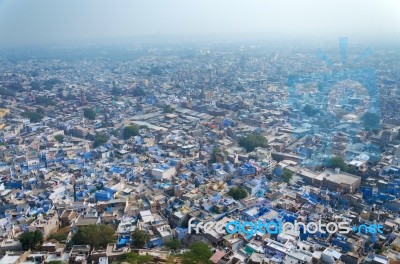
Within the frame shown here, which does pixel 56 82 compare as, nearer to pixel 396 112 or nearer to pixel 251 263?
pixel 396 112

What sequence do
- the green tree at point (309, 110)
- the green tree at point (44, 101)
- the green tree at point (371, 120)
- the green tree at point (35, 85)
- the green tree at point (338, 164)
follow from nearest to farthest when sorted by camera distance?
1. the green tree at point (338, 164)
2. the green tree at point (371, 120)
3. the green tree at point (309, 110)
4. the green tree at point (44, 101)
5. the green tree at point (35, 85)

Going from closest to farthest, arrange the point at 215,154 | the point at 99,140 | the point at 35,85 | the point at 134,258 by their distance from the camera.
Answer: the point at 134,258 < the point at 215,154 < the point at 99,140 < the point at 35,85

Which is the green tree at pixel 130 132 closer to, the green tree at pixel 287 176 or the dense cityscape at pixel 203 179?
the dense cityscape at pixel 203 179

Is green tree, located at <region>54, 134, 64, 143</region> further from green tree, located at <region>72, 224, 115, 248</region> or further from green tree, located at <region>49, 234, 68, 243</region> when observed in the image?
green tree, located at <region>72, 224, 115, 248</region>

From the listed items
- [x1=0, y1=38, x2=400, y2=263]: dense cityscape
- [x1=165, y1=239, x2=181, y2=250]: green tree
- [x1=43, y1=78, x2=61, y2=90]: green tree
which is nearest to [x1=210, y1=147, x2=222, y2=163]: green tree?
[x1=0, y1=38, x2=400, y2=263]: dense cityscape

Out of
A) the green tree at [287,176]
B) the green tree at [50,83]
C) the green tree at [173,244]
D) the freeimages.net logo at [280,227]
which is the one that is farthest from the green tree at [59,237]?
the green tree at [50,83]

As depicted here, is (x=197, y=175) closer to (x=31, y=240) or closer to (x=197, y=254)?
(x=197, y=254)

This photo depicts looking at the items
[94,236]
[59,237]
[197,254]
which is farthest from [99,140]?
[197,254]
